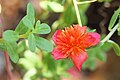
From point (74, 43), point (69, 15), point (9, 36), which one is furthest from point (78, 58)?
point (69, 15)

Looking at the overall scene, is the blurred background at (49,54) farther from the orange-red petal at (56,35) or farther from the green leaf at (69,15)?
the orange-red petal at (56,35)

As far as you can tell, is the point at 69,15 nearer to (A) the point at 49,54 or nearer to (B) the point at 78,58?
(A) the point at 49,54

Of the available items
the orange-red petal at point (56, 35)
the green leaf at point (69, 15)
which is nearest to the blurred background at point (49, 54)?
the green leaf at point (69, 15)

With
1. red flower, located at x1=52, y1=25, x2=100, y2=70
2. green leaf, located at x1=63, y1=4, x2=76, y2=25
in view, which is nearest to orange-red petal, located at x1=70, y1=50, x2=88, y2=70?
red flower, located at x1=52, y1=25, x2=100, y2=70

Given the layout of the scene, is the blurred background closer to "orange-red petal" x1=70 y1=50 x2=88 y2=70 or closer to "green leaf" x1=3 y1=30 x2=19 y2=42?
"green leaf" x1=3 y1=30 x2=19 y2=42

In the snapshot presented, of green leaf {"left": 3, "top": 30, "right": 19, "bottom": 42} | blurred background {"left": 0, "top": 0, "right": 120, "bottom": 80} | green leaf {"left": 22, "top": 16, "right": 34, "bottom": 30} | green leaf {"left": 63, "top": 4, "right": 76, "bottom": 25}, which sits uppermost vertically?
green leaf {"left": 22, "top": 16, "right": 34, "bottom": 30}

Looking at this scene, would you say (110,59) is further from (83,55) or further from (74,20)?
(83,55)
